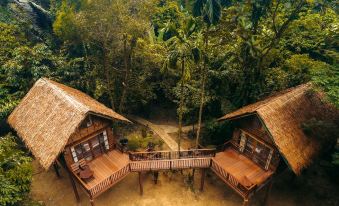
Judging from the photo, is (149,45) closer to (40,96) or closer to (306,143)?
(40,96)

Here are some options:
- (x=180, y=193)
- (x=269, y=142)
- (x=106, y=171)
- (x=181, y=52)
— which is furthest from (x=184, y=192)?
(x=181, y=52)

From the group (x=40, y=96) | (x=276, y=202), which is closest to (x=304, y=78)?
(x=276, y=202)

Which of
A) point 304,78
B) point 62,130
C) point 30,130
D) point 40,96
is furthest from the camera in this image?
point 304,78

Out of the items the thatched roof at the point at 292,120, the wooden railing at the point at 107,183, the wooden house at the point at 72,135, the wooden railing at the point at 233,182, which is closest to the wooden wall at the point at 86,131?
the wooden house at the point at 72,135

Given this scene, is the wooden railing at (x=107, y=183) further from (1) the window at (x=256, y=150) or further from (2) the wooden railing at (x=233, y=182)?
(1) the window at (x=256, y=150)

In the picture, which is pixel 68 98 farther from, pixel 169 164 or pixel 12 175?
pixel 169 164

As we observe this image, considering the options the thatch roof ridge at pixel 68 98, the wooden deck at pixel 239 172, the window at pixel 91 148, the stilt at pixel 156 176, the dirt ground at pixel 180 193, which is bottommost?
the dirt ground at pixel 180 193
